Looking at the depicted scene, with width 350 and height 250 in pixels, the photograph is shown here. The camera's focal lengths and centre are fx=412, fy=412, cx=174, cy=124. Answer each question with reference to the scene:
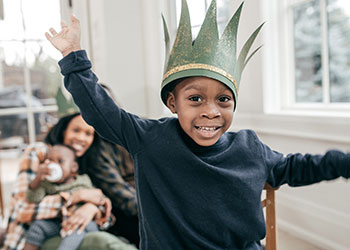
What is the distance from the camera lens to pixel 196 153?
0.95m

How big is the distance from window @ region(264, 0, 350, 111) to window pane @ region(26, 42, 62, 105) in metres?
1.50

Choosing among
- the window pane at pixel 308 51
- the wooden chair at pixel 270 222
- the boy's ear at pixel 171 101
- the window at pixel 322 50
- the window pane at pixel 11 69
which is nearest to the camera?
the boy's ear at pixel 171 101

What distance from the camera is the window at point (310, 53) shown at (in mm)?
1828

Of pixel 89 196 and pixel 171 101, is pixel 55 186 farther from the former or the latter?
pixel 171 101

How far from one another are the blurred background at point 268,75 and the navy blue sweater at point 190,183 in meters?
0.59

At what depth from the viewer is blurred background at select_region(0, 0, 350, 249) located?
1.80 meters

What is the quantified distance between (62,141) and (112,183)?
298mm

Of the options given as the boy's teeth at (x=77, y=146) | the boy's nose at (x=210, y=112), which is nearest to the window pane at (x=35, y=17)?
the boy's teeth at (x=77, y=146)

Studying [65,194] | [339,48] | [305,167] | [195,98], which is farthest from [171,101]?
[339,48]

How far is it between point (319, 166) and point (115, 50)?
90.8 inches

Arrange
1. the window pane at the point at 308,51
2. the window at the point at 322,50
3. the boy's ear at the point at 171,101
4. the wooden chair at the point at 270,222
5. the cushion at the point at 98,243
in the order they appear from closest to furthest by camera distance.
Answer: the boy's ear at the point at 171,101, the wooden chair at the point at 270,222, the cushion at the point at 98,243, the window at the point at 322,50, the window pane at the point at 308,51

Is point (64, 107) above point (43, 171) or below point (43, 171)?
above

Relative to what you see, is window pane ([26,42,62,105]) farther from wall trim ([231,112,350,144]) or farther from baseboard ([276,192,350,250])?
baseboard ([276,192,350,250])

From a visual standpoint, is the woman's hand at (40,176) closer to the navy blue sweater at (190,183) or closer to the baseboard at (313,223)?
the navy blue sweater at (190,183)
